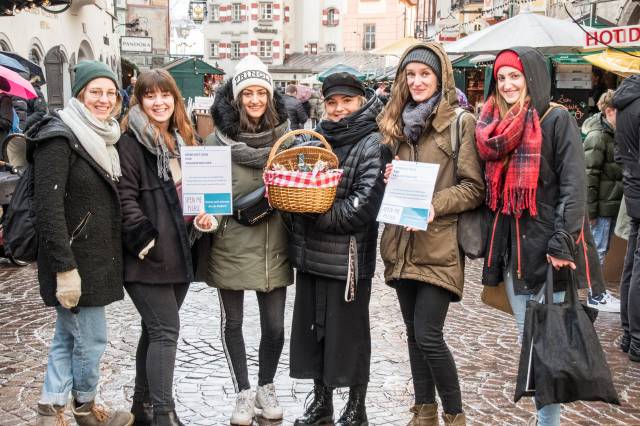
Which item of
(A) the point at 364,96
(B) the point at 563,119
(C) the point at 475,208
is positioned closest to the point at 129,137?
(A) the point at 364,96

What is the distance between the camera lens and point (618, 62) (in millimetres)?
9508

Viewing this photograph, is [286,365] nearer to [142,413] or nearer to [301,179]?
[142,413]

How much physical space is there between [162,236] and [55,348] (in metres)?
0.83

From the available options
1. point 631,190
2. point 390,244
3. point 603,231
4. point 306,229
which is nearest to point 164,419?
point 306,229

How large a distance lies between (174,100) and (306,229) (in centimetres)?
103

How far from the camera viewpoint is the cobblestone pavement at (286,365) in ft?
16.8

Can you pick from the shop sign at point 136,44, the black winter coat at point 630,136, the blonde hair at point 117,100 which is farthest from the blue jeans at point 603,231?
the shop sign at point 136,44

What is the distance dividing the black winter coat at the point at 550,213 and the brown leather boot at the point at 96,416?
2.24 meters

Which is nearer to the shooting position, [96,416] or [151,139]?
[151,139]

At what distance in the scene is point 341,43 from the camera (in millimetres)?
69438

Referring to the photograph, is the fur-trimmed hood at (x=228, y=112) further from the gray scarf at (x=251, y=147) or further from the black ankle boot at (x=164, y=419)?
the black ankle boot at (x=164, y=419)

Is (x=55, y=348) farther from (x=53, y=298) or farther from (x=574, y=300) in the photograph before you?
(x=574, y=300)

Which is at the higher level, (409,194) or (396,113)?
(396,113)

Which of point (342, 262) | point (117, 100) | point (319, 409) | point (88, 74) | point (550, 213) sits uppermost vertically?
point (88, 74)
